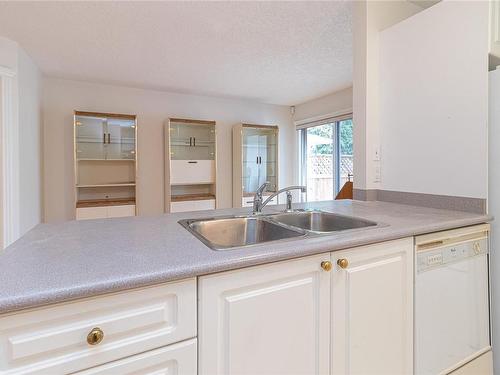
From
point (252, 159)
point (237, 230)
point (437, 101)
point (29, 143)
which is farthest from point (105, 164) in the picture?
point (437, 101)

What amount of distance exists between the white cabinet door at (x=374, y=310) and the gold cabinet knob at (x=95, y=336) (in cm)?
74

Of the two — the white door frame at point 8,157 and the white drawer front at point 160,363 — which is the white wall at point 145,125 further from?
the white drawer front at point 160,363

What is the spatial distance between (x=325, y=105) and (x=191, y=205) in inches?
102

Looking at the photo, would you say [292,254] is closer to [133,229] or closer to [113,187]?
[133,229]

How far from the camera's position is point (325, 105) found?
4.45 m

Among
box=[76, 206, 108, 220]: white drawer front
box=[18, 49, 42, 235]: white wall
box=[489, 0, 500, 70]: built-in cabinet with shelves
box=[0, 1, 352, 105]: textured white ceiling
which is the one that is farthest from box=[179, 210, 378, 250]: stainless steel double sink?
box=[76, 206, 108, 220]: white drawer front

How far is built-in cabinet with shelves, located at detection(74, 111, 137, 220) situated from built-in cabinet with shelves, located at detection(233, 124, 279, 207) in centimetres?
153

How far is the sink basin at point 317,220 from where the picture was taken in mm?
1491

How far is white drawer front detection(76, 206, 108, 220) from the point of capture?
350 cm

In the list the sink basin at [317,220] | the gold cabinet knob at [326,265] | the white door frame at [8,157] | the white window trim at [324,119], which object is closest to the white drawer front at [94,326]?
the gold cabinet knob at [326,265]

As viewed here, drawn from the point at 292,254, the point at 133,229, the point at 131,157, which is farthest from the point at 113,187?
the point at 292,254

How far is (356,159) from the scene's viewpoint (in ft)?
6.79

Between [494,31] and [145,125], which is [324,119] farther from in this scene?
[494,31]

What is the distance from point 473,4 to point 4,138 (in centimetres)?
357
